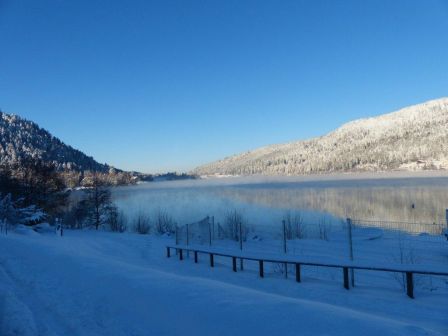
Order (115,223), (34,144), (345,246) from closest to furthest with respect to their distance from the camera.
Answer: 1. (345,246)
2. (115,223)
3. (34,144)

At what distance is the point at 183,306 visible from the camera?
557 cm

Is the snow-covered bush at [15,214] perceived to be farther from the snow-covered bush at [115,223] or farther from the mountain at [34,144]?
the mountain at [34,144]

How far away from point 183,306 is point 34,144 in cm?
18096

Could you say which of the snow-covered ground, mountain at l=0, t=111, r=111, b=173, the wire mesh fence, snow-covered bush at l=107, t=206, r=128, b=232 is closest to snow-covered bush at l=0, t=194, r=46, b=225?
snow-covered bush at l=107, t=206, r=128, b=232

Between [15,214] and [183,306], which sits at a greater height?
[15,214]

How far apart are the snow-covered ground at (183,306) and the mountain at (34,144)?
492 feet

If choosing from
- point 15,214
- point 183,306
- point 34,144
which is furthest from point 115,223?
point 34,144

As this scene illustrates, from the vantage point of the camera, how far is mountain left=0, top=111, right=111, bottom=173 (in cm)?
14788

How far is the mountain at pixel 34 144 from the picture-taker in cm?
14788

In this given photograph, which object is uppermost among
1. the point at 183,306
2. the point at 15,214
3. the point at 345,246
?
the point at 15,214

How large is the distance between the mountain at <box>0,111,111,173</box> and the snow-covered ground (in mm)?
150031

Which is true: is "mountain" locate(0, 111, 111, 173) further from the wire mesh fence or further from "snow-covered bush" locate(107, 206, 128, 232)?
the wire mesh fence

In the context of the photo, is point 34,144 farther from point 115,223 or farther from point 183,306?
point 183,306

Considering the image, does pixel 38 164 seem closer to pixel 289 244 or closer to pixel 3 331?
pixel 289 244
